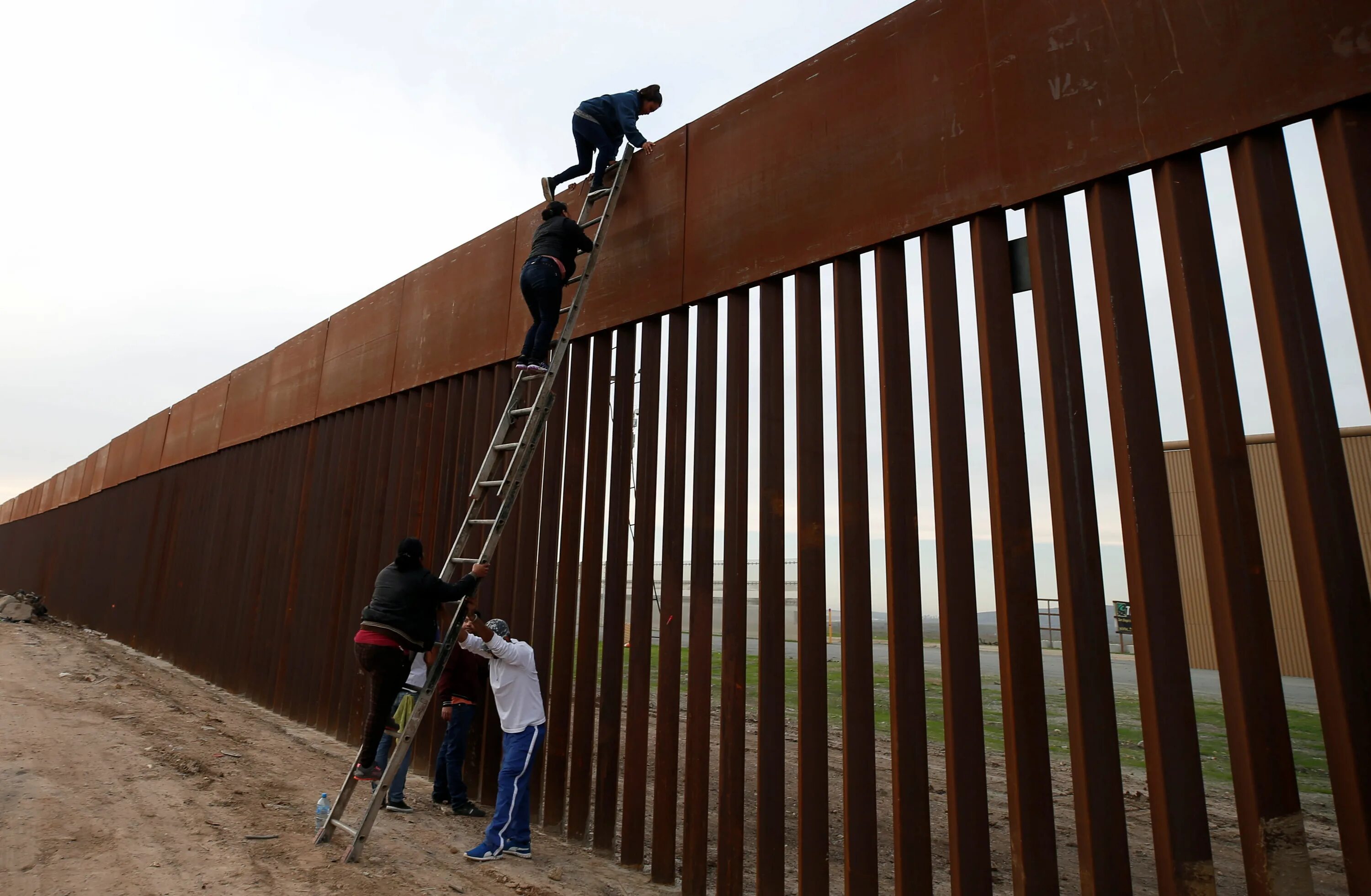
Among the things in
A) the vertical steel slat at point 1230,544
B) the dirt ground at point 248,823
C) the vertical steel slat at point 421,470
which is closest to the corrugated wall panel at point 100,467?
the dirt ground at point 248,823

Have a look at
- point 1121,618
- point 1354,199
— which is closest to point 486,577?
point 1354,199

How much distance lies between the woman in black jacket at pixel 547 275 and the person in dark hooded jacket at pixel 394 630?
1652mm

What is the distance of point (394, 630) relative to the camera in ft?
15.5

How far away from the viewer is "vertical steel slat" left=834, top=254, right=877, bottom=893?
148 inches

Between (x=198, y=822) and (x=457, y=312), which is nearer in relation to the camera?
(x=198, y=822)

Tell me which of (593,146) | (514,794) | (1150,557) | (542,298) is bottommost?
(514,794)

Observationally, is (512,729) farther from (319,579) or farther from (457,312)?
(319,579)

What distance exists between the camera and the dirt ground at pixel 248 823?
161 inches

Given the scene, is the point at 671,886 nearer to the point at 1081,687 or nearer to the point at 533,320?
the point at 1081,687

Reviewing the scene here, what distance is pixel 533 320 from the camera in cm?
637

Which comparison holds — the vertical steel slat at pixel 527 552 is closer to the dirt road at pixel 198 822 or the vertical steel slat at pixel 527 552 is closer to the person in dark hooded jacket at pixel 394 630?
Answer: the person in dark hooded jacket at pixel 394 630

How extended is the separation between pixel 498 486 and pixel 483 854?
2.30 m

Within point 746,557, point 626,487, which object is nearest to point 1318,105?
point 746,557

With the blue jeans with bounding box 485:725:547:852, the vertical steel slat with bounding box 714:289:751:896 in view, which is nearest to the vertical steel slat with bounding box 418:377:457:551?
the blue jeans with bounding box 485:725:547:852
